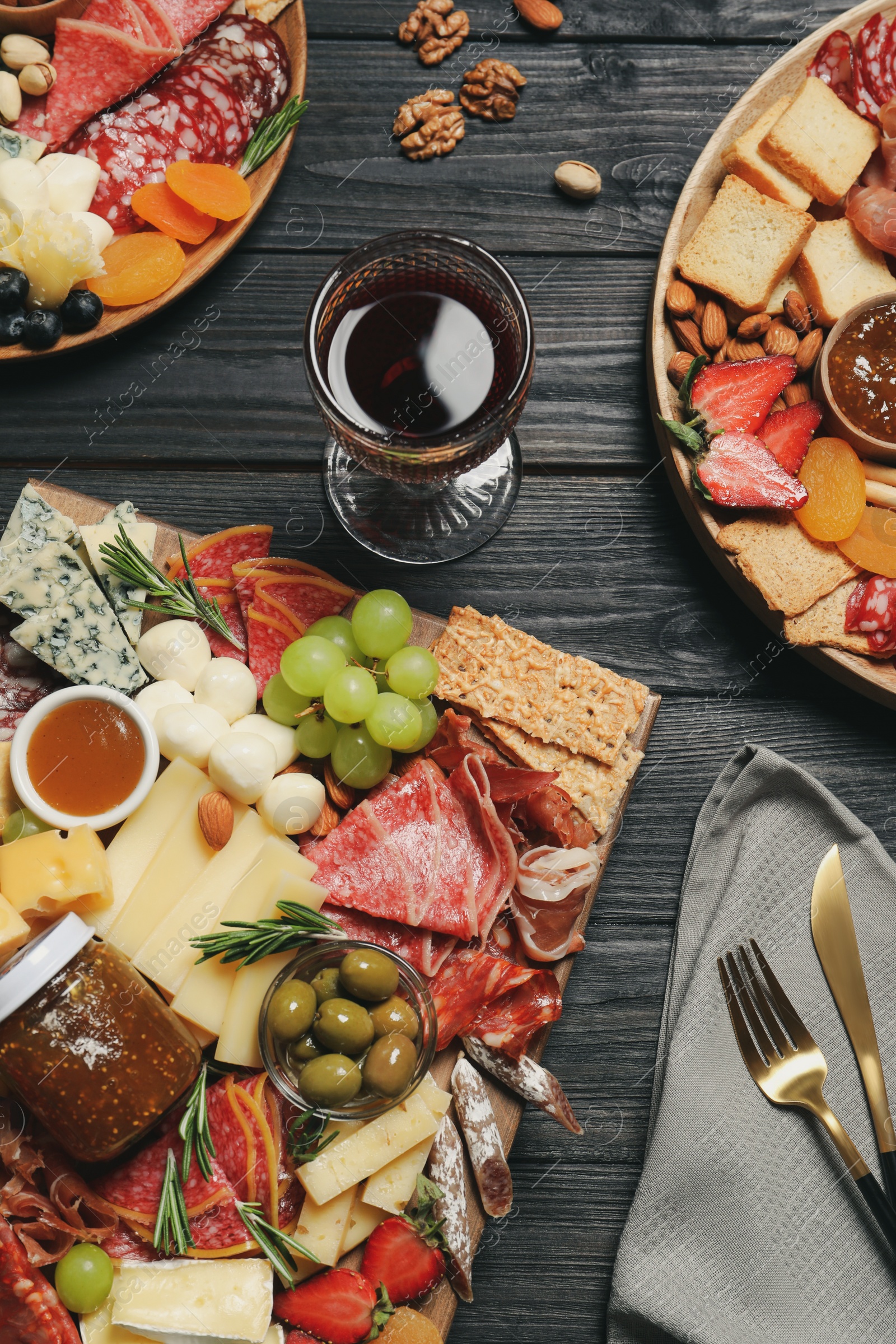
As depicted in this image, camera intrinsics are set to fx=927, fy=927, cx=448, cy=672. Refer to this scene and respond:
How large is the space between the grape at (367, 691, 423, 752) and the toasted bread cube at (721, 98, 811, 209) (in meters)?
0.91

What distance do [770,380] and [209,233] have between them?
2.76 ft

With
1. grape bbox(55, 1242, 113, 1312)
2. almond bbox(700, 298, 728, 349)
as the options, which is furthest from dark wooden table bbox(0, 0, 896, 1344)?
grape bbox(55, 1242, 113, 1312)

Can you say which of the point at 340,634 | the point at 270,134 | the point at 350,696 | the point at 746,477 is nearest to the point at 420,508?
the point at 340,634

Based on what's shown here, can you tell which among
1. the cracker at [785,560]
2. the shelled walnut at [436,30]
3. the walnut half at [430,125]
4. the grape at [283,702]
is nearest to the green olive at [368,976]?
the grape at [283,702]

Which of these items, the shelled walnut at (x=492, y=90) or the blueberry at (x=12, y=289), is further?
the shelled walnut at (x=492, y=90)

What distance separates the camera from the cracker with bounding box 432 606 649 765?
1.29 meters

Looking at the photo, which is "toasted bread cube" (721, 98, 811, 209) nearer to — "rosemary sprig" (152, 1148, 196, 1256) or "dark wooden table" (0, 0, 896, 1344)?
"dark wooden table" (0, 0, 896, 1344)

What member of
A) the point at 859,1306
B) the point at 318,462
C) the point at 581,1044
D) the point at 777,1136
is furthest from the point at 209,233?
the point at 859,1306

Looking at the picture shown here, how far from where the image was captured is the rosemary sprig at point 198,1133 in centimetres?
116

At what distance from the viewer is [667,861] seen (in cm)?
139

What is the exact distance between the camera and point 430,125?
1.43 m

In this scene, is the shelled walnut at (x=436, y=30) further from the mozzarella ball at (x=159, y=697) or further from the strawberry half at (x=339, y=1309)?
the strawberry half at (x=339, y=1309)

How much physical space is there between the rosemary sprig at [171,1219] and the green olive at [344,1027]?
273mm

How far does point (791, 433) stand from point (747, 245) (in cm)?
Answer: 28
